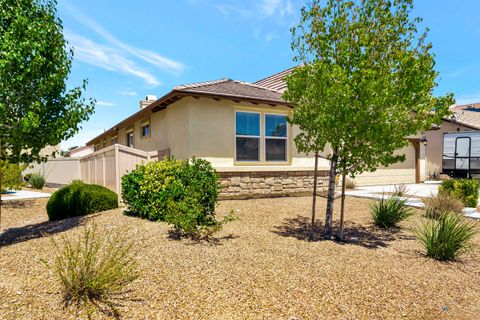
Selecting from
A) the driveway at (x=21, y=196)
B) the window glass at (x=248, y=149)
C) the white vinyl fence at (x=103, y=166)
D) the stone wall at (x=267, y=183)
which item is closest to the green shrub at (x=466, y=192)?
the stone wall at (x=267, y=183)

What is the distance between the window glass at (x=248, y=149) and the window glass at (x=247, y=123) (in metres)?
0.24

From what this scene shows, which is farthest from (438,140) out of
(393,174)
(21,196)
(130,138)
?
(21,196)

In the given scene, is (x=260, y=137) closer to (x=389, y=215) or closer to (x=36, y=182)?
(x=389, y=215)

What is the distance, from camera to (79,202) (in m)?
8.66

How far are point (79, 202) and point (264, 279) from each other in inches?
262

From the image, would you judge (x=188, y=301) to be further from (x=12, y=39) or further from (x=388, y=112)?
(x=12, y=39)

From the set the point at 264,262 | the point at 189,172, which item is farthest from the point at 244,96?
the point at 264,262

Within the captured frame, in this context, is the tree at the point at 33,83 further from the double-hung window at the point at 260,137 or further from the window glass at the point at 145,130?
the window glass at the point at 145,130

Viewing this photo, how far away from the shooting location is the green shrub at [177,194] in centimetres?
595

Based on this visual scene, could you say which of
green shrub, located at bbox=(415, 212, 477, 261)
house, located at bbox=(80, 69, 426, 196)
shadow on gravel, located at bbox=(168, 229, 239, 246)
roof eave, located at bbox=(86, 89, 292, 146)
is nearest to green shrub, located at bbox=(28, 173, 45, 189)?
house, located at bbox=(80, 69, 426, 196)

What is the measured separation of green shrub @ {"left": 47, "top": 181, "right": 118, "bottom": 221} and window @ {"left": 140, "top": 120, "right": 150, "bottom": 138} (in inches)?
243

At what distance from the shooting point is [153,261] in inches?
181

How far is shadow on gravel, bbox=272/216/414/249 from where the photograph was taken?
21.5ft

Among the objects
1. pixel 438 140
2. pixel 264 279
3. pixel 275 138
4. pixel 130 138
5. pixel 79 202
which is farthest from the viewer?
pixel 438 140
